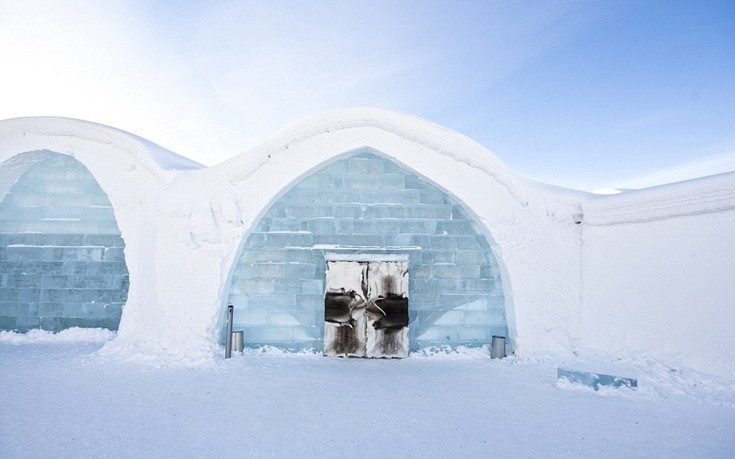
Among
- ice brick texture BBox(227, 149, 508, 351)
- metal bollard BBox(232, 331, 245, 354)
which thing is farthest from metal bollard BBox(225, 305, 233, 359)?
ice brick texture BBox(227, 149, 508, 351)

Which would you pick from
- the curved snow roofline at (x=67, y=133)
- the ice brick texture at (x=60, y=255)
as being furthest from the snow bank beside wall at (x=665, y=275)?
the ice brick texture at (x=60, y=255)

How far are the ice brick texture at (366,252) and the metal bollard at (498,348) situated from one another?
31cm

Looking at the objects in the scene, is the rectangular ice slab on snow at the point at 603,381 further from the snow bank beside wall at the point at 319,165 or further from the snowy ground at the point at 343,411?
the snow bank beside wall at the point at 319,165

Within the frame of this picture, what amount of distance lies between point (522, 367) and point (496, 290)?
1.39 m

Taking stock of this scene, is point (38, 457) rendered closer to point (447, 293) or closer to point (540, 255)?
point (447, 293)

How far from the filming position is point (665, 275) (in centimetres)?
550

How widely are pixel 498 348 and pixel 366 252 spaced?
2.72m

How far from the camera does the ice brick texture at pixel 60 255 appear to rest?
684 centimetres

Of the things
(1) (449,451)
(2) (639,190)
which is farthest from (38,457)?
(2) (639,190)

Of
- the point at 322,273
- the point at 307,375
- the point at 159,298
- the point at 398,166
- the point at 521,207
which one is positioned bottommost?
the point at 307,375

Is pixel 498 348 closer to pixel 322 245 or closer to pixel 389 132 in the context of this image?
pixel 322 245

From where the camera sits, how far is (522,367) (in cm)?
562

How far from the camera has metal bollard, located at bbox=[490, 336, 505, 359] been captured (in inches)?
242

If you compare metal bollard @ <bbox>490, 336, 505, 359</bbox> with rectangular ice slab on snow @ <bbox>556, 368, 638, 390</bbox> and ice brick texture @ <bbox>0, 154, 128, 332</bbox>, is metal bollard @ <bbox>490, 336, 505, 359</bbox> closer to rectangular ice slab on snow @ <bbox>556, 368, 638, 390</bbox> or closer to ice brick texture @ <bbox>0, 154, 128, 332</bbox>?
rectangular ice slab on snow @ <bbox>556, 368, 638, 390</bbox>
